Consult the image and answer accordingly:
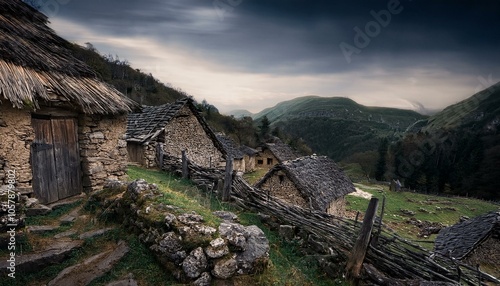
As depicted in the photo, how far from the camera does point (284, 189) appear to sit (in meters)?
12.9

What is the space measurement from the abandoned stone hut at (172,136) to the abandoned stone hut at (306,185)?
406 cm

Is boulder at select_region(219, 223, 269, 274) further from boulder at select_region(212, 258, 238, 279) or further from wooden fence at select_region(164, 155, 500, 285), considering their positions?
wooden fence at select_region(164, 155, 500, 285)

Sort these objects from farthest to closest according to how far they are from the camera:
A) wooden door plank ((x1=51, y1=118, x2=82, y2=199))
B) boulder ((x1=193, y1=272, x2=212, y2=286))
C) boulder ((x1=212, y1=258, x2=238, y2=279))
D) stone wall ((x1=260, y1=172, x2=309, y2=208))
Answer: stone wall ((x1=260, y1=172, x2=309, y2=208)) < wooden door plank ((x1=51, y1=118, x2=82, y2=199)) < boulder ((x1=212, y1=258, x2=238, y2=279)) < boulder ((x1=193, y1=272, x2=212, y2=286))

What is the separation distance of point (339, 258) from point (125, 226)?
3924 millimetres

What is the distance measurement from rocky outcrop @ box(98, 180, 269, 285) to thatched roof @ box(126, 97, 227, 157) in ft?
32.1

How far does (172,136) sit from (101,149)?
306 inches

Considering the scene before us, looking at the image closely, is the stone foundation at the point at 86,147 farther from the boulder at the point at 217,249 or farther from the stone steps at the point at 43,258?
the boulder at the point at 217,249

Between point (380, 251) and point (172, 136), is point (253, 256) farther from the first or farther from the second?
point (172, 136)

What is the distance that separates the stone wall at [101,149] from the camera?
22.0 feet

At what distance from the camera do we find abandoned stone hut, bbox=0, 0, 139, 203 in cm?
521

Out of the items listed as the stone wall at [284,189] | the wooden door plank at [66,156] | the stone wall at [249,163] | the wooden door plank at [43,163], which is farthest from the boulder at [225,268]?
the stone wall at [249,163]

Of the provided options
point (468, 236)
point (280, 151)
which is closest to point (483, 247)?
point (468, 236)

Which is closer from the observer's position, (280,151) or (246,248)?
(246,248)

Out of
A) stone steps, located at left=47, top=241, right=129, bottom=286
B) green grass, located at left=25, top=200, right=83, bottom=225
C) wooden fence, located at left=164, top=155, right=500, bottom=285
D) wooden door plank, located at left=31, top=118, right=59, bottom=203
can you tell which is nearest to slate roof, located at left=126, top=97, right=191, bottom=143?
wooden door plank, located at left=31, top=118, right=59, bottom=203
